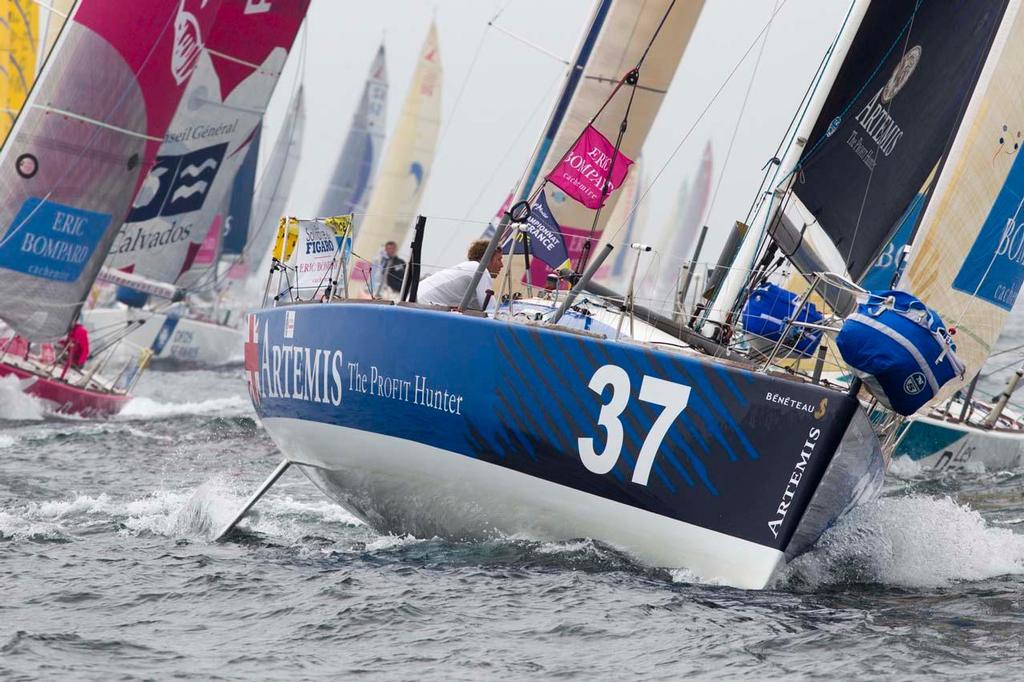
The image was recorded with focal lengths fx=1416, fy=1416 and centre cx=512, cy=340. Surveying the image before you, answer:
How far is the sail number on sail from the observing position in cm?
571

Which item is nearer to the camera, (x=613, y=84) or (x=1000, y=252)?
(x=1000, y=252)

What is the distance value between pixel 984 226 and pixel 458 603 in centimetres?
542

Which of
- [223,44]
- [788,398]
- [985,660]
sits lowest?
[985,660]

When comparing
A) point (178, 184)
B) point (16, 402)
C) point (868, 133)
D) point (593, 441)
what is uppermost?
point (868, 133)

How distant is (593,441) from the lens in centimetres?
589

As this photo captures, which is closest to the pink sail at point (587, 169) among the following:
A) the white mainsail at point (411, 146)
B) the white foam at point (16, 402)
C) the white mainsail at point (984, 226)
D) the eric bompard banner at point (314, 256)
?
the eric bompard banner at point (314, 256)

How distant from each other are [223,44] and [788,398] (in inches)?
482

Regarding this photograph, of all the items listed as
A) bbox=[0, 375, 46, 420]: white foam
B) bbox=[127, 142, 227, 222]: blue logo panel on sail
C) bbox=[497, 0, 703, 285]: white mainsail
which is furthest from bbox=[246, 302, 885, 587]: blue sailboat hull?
bbox=[127, 142, 227, 222]: blue logo panel on sail

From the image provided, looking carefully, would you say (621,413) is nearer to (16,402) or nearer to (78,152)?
(78,152)

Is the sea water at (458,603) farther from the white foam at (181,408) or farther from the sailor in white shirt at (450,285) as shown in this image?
the white foam at (181,408)

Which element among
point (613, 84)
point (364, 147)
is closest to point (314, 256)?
point (613, 84)

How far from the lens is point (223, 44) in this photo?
1639 centimetres

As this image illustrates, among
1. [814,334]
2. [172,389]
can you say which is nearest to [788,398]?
[814,334]

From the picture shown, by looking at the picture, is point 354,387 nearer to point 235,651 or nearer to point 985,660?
point 235,651
